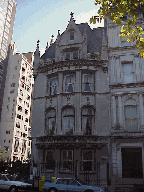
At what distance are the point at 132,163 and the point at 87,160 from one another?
4.26m

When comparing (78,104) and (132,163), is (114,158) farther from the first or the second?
(78,104)

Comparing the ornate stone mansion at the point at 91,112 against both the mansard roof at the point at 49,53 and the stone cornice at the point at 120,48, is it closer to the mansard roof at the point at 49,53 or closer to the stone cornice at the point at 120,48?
the stone cornice at the point at 120,48

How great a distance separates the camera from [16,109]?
6319 cm

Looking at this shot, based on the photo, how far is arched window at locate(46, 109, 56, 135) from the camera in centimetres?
2423

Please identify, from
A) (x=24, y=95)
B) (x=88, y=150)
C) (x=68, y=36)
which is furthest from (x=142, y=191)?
(x=24, y=95)

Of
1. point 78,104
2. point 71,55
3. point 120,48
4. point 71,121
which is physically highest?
point 120,48

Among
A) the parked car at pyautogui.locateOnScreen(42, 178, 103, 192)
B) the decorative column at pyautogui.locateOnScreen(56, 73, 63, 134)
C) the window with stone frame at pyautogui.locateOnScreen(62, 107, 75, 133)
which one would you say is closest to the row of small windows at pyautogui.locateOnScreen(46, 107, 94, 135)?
the window with stone frame at pyautogui.locateOnScreen(62, 107, 75, 133)

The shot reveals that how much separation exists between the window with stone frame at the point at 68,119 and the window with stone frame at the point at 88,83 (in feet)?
9.09

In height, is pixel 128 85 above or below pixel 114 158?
above

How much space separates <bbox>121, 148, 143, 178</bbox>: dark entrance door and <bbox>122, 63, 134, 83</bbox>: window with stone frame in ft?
23.4

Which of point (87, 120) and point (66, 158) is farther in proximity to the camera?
point (87, 120)

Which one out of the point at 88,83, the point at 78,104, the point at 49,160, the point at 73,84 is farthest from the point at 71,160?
the point at 88,83

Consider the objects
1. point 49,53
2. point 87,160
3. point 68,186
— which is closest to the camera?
point 68,186

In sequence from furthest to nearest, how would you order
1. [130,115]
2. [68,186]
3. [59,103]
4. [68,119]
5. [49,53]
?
[49,53] → [59,103] → [68,119] → [130,115] → [68,186]
